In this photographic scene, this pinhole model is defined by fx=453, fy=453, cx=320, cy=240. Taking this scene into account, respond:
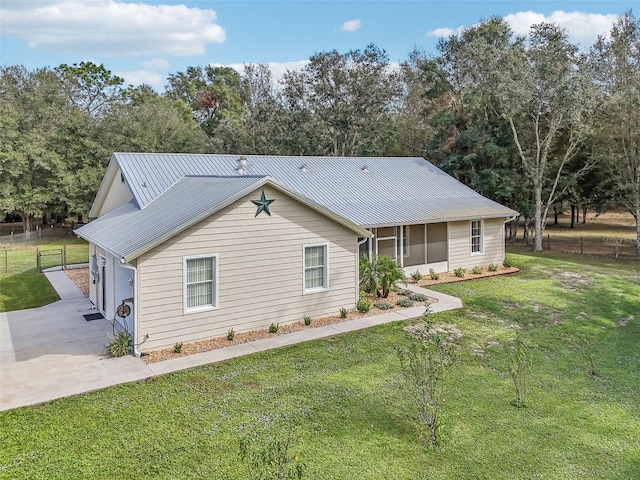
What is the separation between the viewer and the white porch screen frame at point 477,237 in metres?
19.1

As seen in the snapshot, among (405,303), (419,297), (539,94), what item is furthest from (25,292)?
(539,94)

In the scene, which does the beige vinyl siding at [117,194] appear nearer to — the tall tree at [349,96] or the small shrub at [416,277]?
the small shrub at [416,277]

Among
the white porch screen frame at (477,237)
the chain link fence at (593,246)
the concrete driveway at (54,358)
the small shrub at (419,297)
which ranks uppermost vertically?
the white porch screen frame at (477,237)

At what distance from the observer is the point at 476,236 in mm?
19219

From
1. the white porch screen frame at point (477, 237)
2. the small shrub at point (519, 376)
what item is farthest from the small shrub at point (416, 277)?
the small shrub at point (519, 376)

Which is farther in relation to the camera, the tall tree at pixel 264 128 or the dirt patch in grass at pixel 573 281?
the tall tree at pixel 264 128

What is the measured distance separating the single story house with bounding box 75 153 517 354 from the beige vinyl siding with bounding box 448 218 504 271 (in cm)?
108

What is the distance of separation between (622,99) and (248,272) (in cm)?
2111

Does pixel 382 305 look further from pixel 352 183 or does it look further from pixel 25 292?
pixel 25 292

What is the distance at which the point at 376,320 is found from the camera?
1202cm

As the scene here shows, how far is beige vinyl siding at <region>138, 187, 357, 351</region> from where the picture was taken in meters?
9.73

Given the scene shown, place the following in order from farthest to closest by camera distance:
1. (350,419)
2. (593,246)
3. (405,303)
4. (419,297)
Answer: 1. (593,246)
2. (419,297)
3. (405,303)
4. (350,419)

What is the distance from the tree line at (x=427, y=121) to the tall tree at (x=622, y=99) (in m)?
0.06

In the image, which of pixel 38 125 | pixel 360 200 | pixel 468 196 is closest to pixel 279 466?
pixel 360 200
